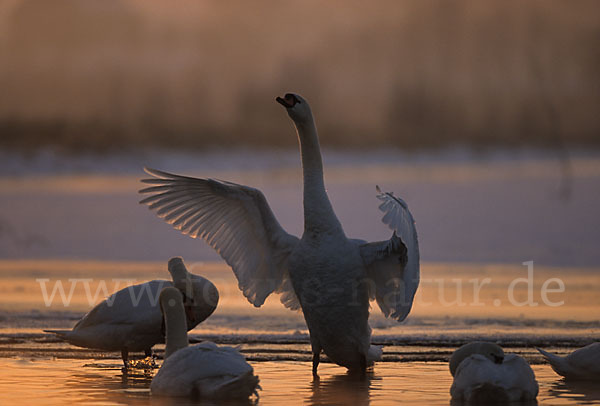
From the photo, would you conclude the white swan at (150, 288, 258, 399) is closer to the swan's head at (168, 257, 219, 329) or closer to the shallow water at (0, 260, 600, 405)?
the shallow water at (0, 260, 600, 405)

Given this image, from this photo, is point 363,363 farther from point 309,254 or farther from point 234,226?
point 234,226

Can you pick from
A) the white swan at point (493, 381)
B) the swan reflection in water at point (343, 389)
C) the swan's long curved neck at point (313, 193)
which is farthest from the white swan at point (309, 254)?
the white swan at point (493, 381)

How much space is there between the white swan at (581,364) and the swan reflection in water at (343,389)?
2146 millimetres

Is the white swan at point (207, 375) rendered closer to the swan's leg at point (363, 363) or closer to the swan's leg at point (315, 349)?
the swan's leg at point (315, 349)

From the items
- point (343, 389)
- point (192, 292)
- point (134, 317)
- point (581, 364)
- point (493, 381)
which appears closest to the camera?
point (493, 381)

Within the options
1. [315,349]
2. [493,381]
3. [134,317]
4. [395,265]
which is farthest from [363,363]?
[134,317]

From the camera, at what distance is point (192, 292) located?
42.1 feet

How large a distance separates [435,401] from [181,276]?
432cm

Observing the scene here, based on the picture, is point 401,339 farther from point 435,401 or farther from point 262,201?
point 435,401

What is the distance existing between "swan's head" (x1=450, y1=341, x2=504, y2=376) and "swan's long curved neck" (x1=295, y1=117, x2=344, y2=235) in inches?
77.9

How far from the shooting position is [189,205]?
12.7m

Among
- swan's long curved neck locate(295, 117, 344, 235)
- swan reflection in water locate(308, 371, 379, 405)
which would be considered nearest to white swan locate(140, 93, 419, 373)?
swan's long curved neck locate(295, 117, 344, 235)

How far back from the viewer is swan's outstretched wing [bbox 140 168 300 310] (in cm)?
1230

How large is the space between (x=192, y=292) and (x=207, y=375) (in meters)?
3.38
